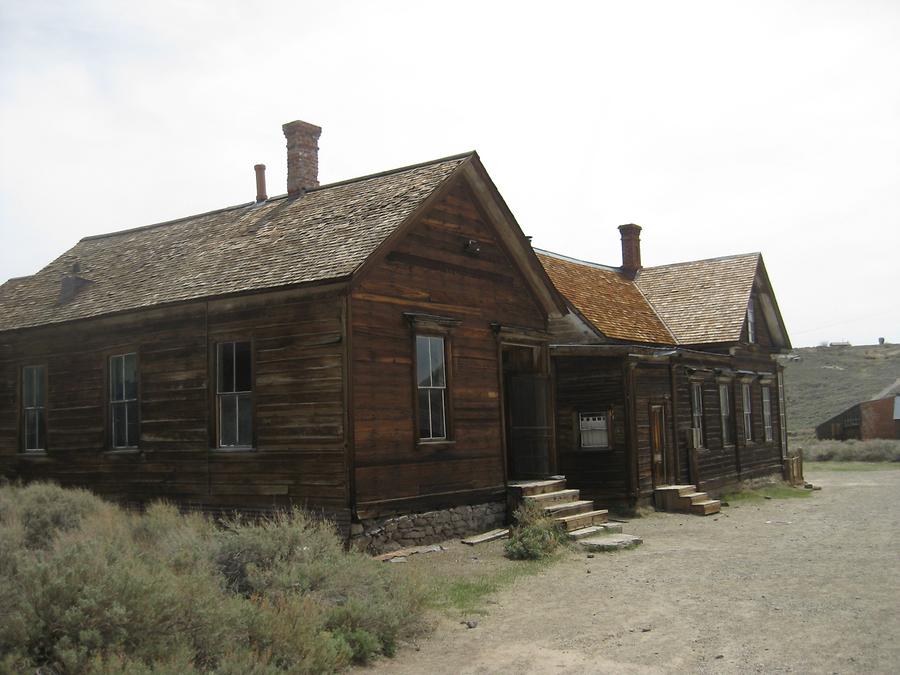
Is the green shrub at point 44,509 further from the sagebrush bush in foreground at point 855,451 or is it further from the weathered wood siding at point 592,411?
the sagebrush bush in foreground at point 855,451

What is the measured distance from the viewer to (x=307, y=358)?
1252 cm

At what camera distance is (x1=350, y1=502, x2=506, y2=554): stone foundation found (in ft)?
40.2

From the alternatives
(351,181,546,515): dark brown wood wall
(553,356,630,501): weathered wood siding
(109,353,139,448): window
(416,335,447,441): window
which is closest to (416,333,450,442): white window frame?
(416,335,447,441): window

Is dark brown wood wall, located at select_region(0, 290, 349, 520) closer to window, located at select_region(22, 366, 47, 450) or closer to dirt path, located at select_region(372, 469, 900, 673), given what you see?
window, located at select_region(22, 366, 47, 450)

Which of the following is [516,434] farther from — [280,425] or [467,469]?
[280,425]

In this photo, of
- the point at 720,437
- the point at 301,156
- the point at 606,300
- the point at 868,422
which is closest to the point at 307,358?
the point at 301,156

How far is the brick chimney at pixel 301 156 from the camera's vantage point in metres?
17.4

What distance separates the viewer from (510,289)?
53.1 feet

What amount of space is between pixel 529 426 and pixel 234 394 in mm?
5956

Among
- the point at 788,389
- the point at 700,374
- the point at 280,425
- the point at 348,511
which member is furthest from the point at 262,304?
the point at 788,389

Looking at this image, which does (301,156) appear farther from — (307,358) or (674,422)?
(674,422)

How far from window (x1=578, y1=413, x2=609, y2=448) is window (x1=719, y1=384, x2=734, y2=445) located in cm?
619

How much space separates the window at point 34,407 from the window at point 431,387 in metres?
7.46

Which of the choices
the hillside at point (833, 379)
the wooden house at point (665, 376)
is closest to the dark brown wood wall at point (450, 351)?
the wooden house at point (665, 376)
